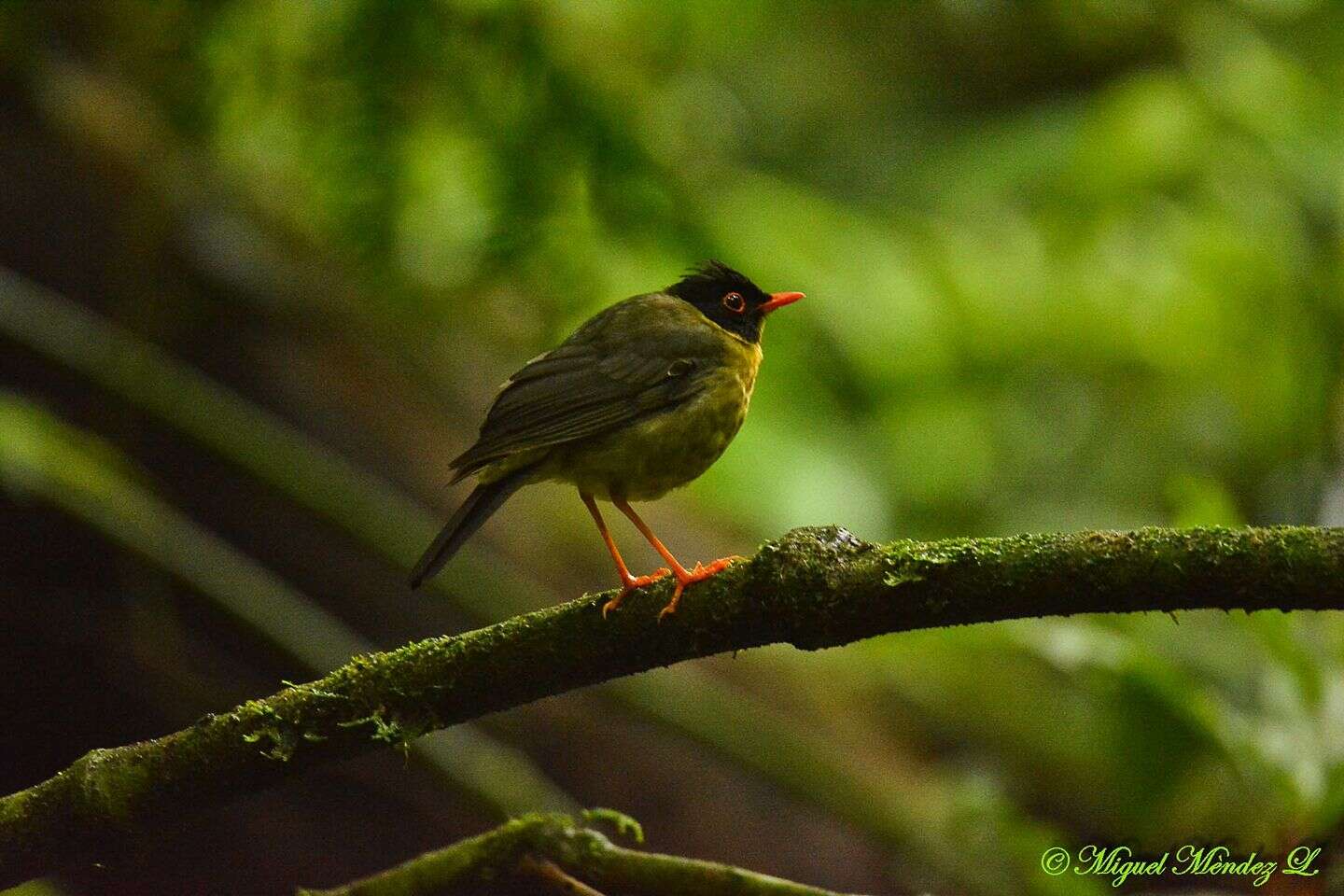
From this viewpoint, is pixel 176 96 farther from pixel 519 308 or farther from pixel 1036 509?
pixel 1036 509

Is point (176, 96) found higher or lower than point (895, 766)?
higher

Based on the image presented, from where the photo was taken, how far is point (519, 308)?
5.15 metres

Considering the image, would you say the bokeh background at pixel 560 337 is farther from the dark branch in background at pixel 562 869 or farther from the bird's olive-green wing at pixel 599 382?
the bird's olive-green wing at pixel 599 382

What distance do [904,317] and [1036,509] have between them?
1975 millimetres

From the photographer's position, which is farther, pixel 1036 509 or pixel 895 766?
pixel 1036 509

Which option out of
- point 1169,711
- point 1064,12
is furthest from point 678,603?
point 1064,12

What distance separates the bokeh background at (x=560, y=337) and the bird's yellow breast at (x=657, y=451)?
1.00 metres

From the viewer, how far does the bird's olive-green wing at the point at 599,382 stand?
3121 millimetres

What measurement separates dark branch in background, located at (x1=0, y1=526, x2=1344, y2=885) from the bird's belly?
1.08 m

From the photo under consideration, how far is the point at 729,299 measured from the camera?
3.71 m

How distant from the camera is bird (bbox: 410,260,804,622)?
3.12 metres

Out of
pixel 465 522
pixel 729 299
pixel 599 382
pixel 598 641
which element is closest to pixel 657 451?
pixel 599 382

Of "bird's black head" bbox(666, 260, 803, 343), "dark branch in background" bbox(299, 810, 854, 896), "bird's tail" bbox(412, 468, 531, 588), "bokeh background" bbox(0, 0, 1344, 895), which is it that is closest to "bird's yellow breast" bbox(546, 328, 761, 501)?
"bird's tail" bbox(412, 468, 531, 588)

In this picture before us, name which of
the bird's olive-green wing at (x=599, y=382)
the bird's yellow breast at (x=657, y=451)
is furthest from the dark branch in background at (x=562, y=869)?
the bird's yellow breast at (x=657, y=451)
